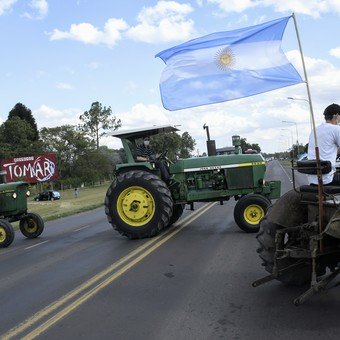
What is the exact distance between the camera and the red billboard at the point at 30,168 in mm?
26808

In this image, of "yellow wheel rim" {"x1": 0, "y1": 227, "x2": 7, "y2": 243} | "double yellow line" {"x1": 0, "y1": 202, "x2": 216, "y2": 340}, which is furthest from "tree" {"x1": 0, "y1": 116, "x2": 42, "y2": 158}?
"double yellow line" {"x1": 0, "y1": 202, "x2": 216, "y2": 340}

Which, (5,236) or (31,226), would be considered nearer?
(5,236)

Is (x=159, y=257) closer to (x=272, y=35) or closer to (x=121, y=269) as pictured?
(x=121, y=269)

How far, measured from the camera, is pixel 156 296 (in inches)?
246

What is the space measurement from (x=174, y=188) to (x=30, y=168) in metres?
18.1

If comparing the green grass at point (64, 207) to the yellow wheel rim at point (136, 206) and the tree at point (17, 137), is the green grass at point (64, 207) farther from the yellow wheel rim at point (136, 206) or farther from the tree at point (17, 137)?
the tree at point (17, 137)

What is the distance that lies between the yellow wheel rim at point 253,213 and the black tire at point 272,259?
5.08 meters

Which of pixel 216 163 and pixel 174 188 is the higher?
pixel 216 163

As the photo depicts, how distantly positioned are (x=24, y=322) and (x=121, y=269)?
252cm

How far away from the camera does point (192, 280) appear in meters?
6.96

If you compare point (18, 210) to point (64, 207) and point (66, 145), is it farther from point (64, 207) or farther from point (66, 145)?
point (66, 145)

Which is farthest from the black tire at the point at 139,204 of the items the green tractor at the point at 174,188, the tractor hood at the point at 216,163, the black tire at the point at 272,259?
the black tire at the point at 272,259

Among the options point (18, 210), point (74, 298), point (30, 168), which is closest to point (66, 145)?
point (30, 168)

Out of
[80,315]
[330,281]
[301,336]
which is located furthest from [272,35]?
[80,315]
